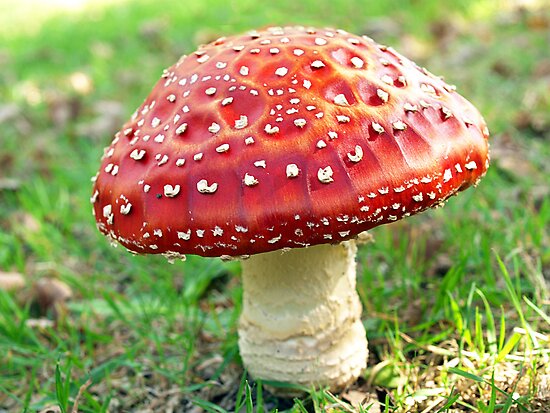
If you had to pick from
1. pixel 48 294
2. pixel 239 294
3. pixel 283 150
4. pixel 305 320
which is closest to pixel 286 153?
pixel 283 150

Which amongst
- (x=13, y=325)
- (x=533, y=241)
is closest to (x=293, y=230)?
(x=533, y=241)

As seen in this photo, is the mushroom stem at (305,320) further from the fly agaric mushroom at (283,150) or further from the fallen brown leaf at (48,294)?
the fallen brown leaf at (48,294)

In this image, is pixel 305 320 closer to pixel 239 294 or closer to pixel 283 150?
pixel 239 294

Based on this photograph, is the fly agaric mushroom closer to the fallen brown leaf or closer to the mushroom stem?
the mushroom stem

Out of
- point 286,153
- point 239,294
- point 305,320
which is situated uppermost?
point 286,153

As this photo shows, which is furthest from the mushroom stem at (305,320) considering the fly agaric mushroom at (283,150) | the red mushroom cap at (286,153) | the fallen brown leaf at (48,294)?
the fallen brown leaf at (48,294)

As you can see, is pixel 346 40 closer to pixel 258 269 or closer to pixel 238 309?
pixel 258 269

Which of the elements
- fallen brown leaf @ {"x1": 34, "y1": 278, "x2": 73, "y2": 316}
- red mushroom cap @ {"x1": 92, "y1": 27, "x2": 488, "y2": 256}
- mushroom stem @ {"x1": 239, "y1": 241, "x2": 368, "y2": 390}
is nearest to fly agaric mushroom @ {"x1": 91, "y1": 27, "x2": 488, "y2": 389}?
red mushroom cap @ {"x1": 92, "y1": 27, "x2": 488, "y2": 256}
